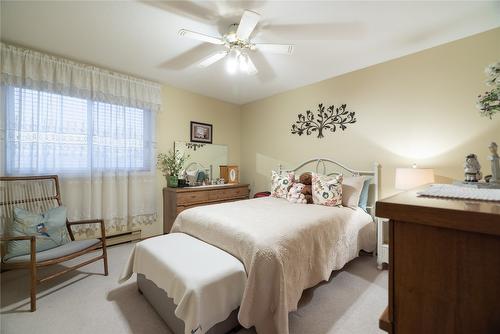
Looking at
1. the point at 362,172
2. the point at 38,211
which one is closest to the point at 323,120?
the point at 362,172

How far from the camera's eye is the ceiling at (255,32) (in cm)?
180

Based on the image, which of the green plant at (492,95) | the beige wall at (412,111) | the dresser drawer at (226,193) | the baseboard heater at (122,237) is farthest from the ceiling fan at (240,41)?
the baseboard heater at (122,237)

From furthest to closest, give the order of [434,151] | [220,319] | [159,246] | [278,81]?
[278,81]
[434,151]
[159,246]
[220,319]

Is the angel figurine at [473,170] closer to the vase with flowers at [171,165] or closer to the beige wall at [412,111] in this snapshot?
the beige wall at [412,111]

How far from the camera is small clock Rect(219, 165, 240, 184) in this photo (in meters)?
4.23

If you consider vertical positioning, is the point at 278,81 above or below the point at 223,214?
above

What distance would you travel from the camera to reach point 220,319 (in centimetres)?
138

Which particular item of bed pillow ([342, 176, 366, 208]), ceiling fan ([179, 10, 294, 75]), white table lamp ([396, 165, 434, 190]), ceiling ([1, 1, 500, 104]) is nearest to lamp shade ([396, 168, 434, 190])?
white table lamp ([396, 165, 434, 190])

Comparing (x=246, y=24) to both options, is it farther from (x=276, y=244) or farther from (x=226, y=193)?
(x=226, y=193)

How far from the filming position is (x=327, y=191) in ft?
8.63

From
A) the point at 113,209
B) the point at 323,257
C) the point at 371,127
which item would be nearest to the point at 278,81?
the point at 371,127

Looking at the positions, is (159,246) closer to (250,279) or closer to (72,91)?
(250,279)

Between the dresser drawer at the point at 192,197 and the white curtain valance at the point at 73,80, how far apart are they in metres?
1.42

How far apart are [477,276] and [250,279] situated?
120 centimetres
